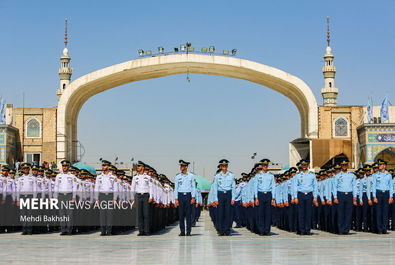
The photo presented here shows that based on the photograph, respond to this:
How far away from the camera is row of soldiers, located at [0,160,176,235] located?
17594mm

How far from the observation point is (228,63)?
5253 cm

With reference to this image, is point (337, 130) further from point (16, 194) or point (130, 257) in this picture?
point (130, 257)

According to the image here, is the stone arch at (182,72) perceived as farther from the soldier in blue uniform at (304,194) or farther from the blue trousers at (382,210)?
the soldier in blue uniform at (304,194)

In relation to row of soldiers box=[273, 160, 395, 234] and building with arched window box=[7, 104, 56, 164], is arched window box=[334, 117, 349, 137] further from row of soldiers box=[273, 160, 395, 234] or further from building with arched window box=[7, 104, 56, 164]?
row of soldiers box=[273, 160, 395, 234]

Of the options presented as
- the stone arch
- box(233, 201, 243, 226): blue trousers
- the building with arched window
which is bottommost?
box(233, 201, 243, 226): blue trousers

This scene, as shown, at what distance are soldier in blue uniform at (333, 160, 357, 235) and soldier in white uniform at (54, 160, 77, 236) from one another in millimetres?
6387

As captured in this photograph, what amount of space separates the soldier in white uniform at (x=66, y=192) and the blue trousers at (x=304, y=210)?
5468mm

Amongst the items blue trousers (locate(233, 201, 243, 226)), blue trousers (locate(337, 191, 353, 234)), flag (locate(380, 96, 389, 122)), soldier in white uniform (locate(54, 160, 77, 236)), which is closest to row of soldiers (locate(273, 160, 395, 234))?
blue trousers (locate(337, 191, 353, 234))

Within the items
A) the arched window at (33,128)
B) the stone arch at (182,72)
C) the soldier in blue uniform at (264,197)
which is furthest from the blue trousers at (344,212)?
the arched window at (33,128)

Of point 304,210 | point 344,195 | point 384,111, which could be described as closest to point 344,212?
point 344,195

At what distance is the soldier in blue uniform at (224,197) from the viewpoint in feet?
55.2

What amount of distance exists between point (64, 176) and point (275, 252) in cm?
A: 809

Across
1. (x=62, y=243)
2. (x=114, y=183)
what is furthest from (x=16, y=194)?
(x=62, y=243)

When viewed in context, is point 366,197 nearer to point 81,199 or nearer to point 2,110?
point 81,199
